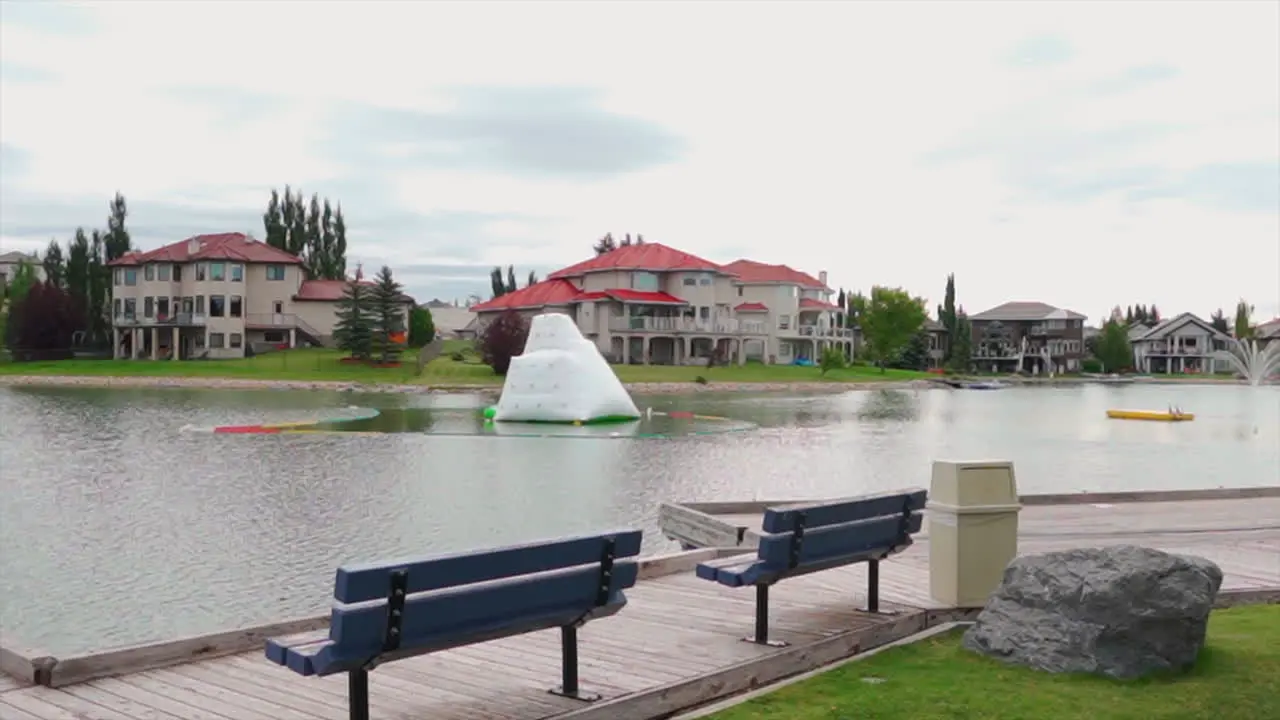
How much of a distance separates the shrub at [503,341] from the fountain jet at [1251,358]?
78.2 metres

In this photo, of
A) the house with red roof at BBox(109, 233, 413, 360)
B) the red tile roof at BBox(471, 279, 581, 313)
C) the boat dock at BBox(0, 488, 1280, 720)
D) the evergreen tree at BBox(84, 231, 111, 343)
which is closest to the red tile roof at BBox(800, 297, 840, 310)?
the red tile roof at BBox(471, 279, 581, 313)

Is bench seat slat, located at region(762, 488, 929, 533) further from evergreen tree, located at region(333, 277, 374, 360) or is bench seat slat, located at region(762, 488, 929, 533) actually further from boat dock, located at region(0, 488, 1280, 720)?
evergreen tree, located at region(333, 277, 374, 360)

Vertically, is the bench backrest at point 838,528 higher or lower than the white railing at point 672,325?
lower

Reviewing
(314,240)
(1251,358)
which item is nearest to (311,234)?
(314,240)

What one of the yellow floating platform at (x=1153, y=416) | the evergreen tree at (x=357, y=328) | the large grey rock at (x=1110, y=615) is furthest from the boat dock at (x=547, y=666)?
the evergreen tree at (x=357, y=328)

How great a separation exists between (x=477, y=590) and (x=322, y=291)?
4060 inches

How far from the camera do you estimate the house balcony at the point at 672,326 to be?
4003 inches

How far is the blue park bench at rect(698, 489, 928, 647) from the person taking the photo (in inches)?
335

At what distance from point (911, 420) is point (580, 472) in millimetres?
32063

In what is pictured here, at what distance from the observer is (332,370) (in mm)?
88062

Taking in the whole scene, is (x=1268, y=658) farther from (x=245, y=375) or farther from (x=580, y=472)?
(x=245, y=375)

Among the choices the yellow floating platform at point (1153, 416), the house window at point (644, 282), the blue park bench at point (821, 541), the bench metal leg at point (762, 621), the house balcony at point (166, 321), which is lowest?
the yellow floating platform at point (1153, 416)

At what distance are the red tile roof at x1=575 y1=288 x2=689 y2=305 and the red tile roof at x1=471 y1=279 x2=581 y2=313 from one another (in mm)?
1629

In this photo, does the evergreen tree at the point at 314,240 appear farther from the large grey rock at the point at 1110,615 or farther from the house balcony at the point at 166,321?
the large grey rock at the point at 1110,615
